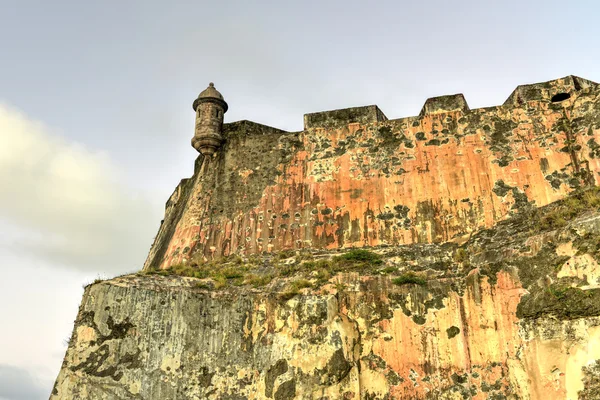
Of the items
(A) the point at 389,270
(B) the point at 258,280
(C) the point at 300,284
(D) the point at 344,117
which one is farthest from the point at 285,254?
(D) the point at 344,117

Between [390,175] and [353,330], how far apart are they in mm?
5699

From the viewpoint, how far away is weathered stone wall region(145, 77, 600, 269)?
14.5 metres

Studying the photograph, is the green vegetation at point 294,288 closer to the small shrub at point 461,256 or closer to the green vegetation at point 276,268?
the green vegetation at point 276,268

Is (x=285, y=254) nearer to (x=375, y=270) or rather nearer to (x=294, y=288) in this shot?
(x=294, y=288)

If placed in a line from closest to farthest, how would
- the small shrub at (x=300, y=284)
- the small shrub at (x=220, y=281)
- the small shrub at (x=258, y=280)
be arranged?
the small shrub at (x=300, y=284), the small shrub at (x=220, y=281), the small shrub at (x=258, y=280)

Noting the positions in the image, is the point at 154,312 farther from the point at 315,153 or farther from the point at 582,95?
the point at 582,95

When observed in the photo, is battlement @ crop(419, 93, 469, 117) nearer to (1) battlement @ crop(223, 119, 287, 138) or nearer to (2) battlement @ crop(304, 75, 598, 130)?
(2) battlement @ crop(304, 75, 598, 130)

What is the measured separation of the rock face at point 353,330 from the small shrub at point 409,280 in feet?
0.20

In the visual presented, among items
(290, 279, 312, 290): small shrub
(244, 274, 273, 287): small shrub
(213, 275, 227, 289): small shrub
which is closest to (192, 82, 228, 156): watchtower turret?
(213, 275, 227, 289): small shrub

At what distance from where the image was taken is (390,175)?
1570cm

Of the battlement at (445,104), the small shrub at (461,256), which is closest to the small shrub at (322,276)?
the small shrub at (461,256)

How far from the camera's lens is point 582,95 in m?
15.2

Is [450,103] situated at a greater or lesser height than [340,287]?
greater

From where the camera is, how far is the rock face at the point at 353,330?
33.5 feet
